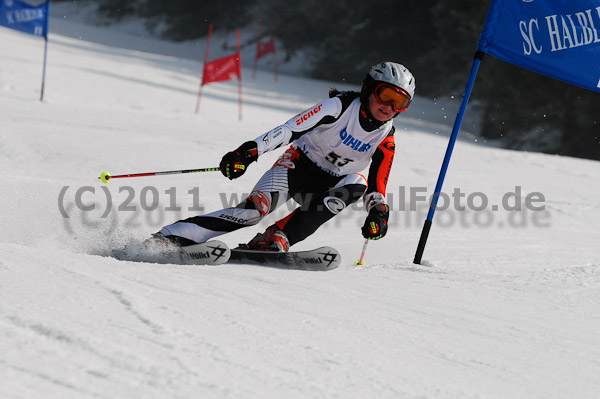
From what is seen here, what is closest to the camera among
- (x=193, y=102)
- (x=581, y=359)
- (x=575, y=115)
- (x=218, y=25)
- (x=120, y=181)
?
(x=581, y=359)

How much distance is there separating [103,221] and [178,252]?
5.50ft

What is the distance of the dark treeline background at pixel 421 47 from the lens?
16.0 m

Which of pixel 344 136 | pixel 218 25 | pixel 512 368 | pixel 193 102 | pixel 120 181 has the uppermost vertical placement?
pixel 218 25

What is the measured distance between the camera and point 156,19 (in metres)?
33.7

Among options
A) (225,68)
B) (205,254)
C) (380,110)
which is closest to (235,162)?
(205,254)

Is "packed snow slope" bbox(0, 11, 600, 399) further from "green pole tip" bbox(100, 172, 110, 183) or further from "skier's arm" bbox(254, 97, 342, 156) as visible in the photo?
"skier's arm" bbox(254, 97, 342, 156)

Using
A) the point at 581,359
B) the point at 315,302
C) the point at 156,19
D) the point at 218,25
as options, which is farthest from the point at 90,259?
the point at 156,19

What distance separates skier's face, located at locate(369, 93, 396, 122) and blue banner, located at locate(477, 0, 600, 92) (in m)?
0.84

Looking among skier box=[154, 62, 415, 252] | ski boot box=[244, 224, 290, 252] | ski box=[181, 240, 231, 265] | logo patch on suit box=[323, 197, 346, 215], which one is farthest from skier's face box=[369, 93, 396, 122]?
ski box=[181, 240, 231, 265]

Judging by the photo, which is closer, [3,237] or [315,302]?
[315,302]

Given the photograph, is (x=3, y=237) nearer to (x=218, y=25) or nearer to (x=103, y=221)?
(x=103, y=221)

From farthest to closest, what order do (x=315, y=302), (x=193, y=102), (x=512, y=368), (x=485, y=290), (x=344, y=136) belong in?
(x=193, y=102), (x=344, y=136), (x=485, y=290), (x=315, y=302), (x=512, y=368)

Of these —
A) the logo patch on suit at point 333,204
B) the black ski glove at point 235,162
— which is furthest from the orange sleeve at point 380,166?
the black ski glove at point 235,162

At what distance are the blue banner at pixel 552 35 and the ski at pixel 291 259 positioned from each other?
5.79ft
